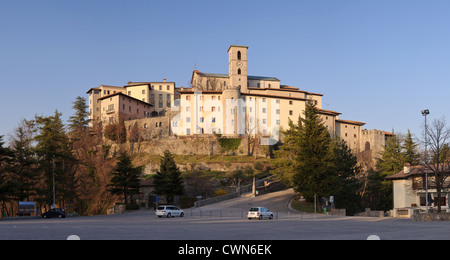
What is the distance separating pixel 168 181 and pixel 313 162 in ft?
77.9

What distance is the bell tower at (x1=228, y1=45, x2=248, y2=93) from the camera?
408 feet

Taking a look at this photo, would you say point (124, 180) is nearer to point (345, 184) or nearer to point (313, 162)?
point (313, 162)

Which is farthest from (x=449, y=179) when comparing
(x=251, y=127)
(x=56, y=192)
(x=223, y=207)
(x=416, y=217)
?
(x=251, y=127)

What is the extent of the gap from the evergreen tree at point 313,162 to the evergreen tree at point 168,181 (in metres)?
20.1

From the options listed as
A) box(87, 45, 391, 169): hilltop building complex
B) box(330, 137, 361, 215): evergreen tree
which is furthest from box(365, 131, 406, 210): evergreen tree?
box(87, 45, 391, 169): hilltop building complex

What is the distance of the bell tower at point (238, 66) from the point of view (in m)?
124

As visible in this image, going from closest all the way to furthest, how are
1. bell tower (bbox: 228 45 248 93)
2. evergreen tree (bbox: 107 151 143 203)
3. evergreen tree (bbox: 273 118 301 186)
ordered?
evergreen tree (bbox: 273 118 301 186), evergreen tree (bbox: 107 151 143 203), bell tower (bbox: 228 45 248 93)

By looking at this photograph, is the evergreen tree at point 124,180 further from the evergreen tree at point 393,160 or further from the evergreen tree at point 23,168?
the evergreen tree at point 393,160

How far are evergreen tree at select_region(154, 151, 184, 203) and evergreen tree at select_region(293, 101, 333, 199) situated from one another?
2013 cm

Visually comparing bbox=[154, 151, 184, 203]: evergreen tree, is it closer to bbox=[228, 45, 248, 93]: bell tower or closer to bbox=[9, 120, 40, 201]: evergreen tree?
bbox=[9, 120, 40, 201]: evergreen tree

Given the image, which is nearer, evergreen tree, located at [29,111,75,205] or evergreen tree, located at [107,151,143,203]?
evergreen tree, located at [29,111,75,205]

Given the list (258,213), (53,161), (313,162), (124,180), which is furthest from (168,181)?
(258,213)

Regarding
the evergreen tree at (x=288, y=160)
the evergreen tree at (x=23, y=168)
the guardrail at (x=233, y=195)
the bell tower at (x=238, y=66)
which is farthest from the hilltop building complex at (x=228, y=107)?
the evergreen tree at (x=23, y=168)

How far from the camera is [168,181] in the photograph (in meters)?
64.6
